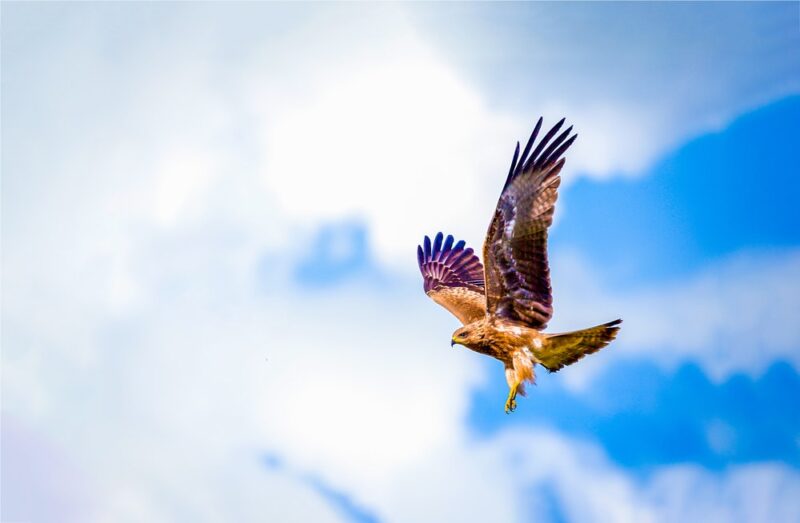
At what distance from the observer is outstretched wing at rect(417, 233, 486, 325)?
2061 cm

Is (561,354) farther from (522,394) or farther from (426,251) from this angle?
(426,251)

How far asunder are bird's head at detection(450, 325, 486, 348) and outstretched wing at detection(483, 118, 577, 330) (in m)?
1.40

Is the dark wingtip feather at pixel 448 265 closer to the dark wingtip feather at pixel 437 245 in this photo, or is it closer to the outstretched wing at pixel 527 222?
the dark wingtip feather at pixel 437 245

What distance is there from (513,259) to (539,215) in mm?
862

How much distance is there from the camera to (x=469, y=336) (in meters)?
17.5

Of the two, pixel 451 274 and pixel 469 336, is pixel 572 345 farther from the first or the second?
pixel 451 274

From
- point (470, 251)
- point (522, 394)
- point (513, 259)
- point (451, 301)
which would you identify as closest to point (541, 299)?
point (513, 259)

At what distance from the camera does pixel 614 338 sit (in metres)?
15.5

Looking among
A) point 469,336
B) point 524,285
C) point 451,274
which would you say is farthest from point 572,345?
point 451,274

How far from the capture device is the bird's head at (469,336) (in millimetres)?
17375

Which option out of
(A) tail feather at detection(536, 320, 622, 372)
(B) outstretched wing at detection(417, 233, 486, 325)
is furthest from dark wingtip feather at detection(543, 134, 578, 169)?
(B) outstretched wing at detection(417, 233, 486, 325)

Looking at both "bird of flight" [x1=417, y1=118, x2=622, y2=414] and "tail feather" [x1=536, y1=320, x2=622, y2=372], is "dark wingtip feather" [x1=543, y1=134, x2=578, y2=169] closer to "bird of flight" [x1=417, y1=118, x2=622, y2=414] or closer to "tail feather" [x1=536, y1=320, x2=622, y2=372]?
"bird of flight" [x1=417, y1=118, x2=622, y2=414]

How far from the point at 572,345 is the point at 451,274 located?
22.2 ft

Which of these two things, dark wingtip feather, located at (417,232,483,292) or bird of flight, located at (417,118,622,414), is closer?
bird of flight, located at (417,118,622,414)
